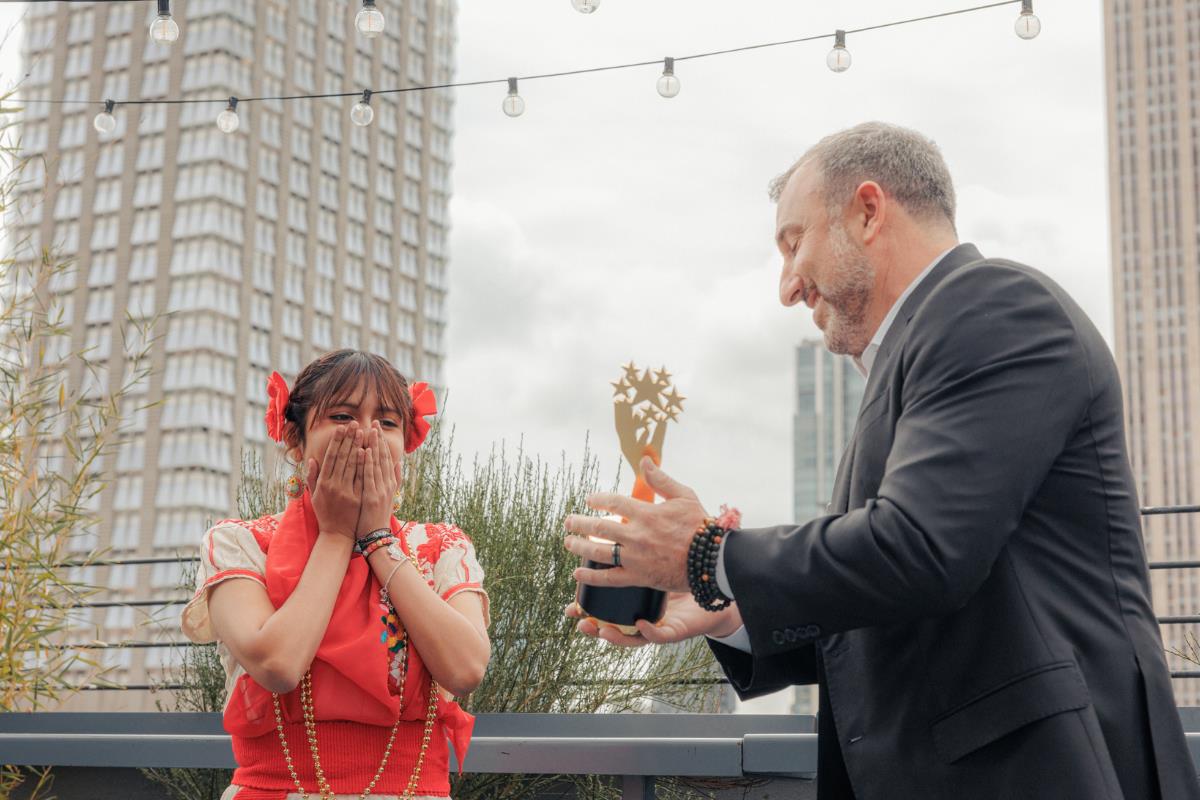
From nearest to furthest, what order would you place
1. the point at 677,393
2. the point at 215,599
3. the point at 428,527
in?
the point at 677,393 < the point at 215,599 < the point at 428,527

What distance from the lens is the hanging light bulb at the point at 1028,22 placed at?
4426 mm

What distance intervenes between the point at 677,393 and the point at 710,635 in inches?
14.3

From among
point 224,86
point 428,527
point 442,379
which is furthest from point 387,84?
point 428,527

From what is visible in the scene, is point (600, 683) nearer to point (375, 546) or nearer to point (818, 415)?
point (375, 546)

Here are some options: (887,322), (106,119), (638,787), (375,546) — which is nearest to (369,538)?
(375,546)

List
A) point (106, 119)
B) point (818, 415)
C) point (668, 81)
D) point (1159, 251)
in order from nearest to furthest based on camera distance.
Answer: point (668, 81)
point (106, 119)
point (1159, 251)
point (818, 415)

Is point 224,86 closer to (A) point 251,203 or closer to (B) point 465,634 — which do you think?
(A) point 251,203

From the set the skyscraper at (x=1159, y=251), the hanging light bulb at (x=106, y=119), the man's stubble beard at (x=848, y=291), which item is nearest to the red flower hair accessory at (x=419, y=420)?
the man's stubble beard at (x=848, y=291)

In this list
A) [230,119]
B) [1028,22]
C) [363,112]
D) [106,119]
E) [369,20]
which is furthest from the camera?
[106,119]

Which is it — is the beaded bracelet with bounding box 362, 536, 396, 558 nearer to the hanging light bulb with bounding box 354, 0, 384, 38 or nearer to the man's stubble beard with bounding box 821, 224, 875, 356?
the man's stubble beard with bounding box 821, 224, 875, 356

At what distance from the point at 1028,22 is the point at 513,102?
6.45ft

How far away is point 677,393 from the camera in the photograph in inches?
58.6

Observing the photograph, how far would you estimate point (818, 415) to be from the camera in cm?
13150

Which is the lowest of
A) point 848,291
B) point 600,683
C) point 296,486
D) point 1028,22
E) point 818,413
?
point 600,683
